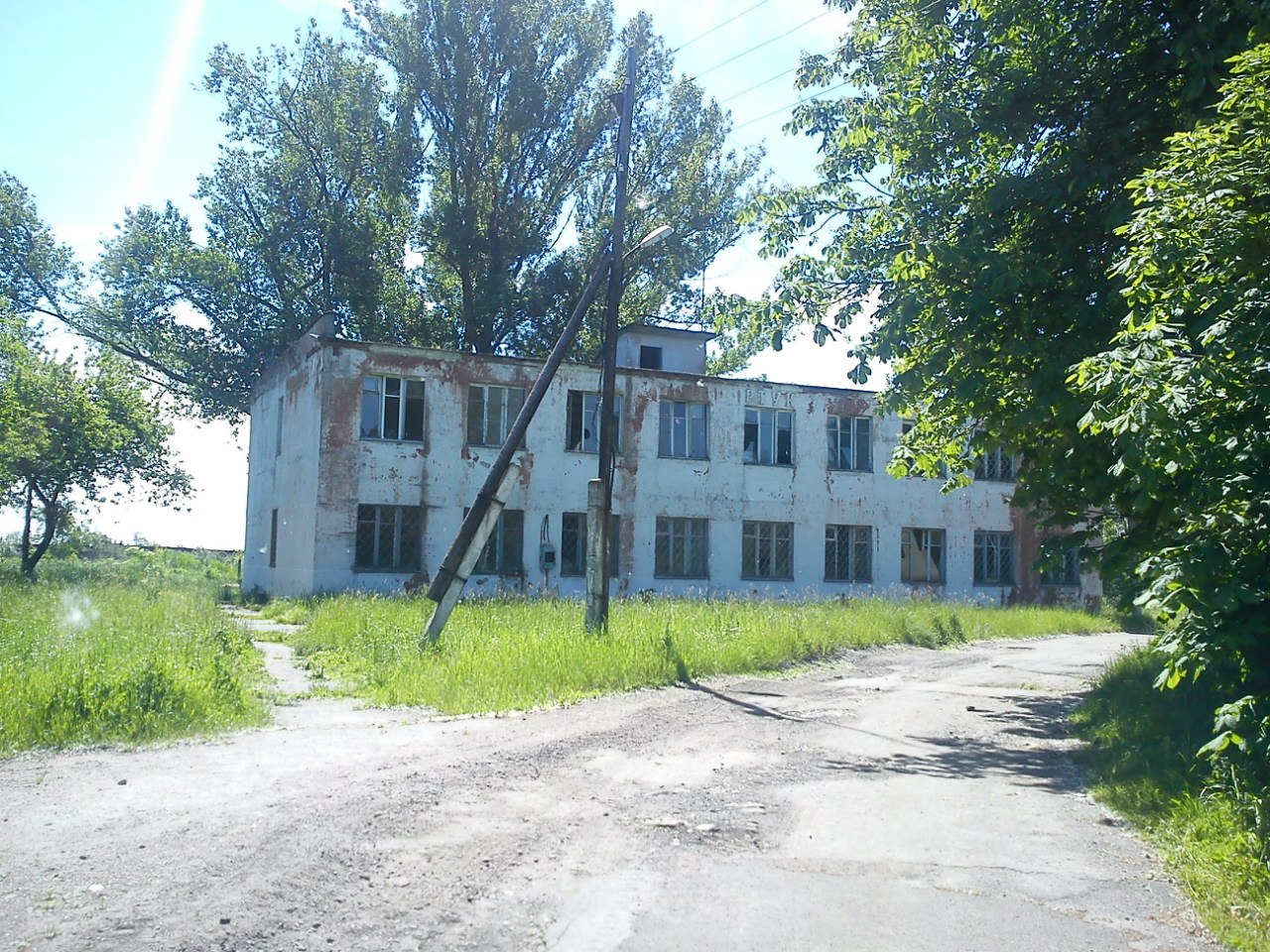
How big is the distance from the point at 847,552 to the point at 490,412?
11.3 m

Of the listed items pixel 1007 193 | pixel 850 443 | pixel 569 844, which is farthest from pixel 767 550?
pixel 569 844

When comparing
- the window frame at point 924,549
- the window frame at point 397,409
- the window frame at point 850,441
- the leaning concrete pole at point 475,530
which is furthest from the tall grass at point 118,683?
the window frame at point 924,549

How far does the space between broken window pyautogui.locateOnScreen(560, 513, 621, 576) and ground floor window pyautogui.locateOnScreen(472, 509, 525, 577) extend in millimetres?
1103

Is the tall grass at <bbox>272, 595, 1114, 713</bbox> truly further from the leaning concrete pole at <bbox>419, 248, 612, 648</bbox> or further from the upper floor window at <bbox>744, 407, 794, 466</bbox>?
the upper floor window at <bbox>744, 407, 794, 466</bbox>

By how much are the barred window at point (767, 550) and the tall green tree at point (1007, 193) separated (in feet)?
60.3

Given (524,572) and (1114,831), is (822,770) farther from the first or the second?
(524,572)

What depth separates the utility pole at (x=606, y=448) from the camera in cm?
1550

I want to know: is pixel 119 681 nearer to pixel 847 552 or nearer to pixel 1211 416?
pixel 1211 416

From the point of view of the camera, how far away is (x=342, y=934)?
4730 mm

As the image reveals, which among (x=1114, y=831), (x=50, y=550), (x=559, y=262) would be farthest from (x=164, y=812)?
(x=50, y=550)

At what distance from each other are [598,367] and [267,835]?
929 inches

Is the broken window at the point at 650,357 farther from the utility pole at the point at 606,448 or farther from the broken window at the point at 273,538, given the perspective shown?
the utility pole at the point at 606,448

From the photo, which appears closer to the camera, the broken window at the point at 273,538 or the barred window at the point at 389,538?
the barred window at the point at 389,538

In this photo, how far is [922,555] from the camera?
3294cm
